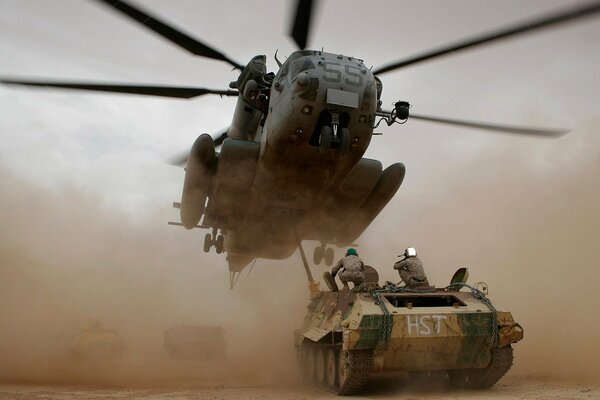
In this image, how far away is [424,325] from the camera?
245 inches

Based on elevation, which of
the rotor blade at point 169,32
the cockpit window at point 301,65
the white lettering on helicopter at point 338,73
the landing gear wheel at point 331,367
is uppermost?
the rotor blade at point 169,32

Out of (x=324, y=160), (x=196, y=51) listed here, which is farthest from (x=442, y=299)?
(x=196, y=51)

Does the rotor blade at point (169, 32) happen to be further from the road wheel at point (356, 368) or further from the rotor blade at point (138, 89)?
the road wheel at point (356, 368)

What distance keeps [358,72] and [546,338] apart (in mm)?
6392

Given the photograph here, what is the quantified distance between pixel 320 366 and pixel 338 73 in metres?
4.17

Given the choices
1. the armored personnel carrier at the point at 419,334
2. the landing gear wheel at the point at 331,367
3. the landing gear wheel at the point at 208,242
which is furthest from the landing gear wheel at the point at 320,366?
the landing gear wheel at the point at 208,242

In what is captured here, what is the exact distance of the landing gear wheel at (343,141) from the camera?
23.6ft

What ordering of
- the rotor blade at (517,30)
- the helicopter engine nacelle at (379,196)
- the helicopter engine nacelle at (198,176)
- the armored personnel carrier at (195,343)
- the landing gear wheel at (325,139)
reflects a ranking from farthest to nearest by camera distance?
the armored personnel carrier at (195,343)
the helicopter engine nacelle at (379,196)
the helicopter engine nacelle at (198,176)
the landing gear wheel at (325,139)
the rotor blade at (517,30)

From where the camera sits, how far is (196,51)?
24.5 ft

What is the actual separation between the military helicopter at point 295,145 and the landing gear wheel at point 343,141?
1cm

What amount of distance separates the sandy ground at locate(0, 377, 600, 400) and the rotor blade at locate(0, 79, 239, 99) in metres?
3.92

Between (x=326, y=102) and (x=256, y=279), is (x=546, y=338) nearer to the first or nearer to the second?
(x=326, y=102)

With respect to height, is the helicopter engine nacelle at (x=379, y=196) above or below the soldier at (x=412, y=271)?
above

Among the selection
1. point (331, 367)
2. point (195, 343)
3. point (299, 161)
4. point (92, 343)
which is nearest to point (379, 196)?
point (299, 161)
